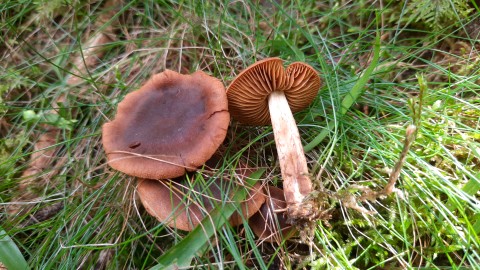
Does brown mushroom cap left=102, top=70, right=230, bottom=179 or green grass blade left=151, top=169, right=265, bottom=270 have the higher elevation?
brown mushroom cap left=102, top=70, right=230, bottom=179

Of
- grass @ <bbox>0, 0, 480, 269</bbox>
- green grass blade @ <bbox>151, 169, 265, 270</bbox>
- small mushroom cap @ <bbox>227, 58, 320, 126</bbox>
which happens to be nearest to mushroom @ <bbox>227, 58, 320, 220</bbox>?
small mushroom cap @ <bbox>227, 58, 320, 126</bbox>

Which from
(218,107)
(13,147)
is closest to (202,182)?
(218,107)

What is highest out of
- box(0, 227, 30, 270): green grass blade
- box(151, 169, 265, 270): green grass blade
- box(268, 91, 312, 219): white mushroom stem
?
box(268, 91, 312, 219): white mushroom stem

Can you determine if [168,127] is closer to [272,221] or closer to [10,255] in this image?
[272,221]

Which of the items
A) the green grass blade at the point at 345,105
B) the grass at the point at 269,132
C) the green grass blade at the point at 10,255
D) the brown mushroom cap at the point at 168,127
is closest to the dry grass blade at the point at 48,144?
the grass at the point at 269,132

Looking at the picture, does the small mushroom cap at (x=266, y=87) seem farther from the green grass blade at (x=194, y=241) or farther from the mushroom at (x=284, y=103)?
the green grass blade at (x=194, y=241)

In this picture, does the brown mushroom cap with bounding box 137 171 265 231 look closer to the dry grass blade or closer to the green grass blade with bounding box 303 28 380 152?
the green grass blade with bounding box 303 28 380 152

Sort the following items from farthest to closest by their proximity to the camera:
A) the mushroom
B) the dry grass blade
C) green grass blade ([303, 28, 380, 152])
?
the dry grass blade → green grass blade ([303, 28, 380, 152]) → the mushroom

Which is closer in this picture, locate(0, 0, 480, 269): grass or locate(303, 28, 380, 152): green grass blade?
locate(0, 0, 480, 269): grass
